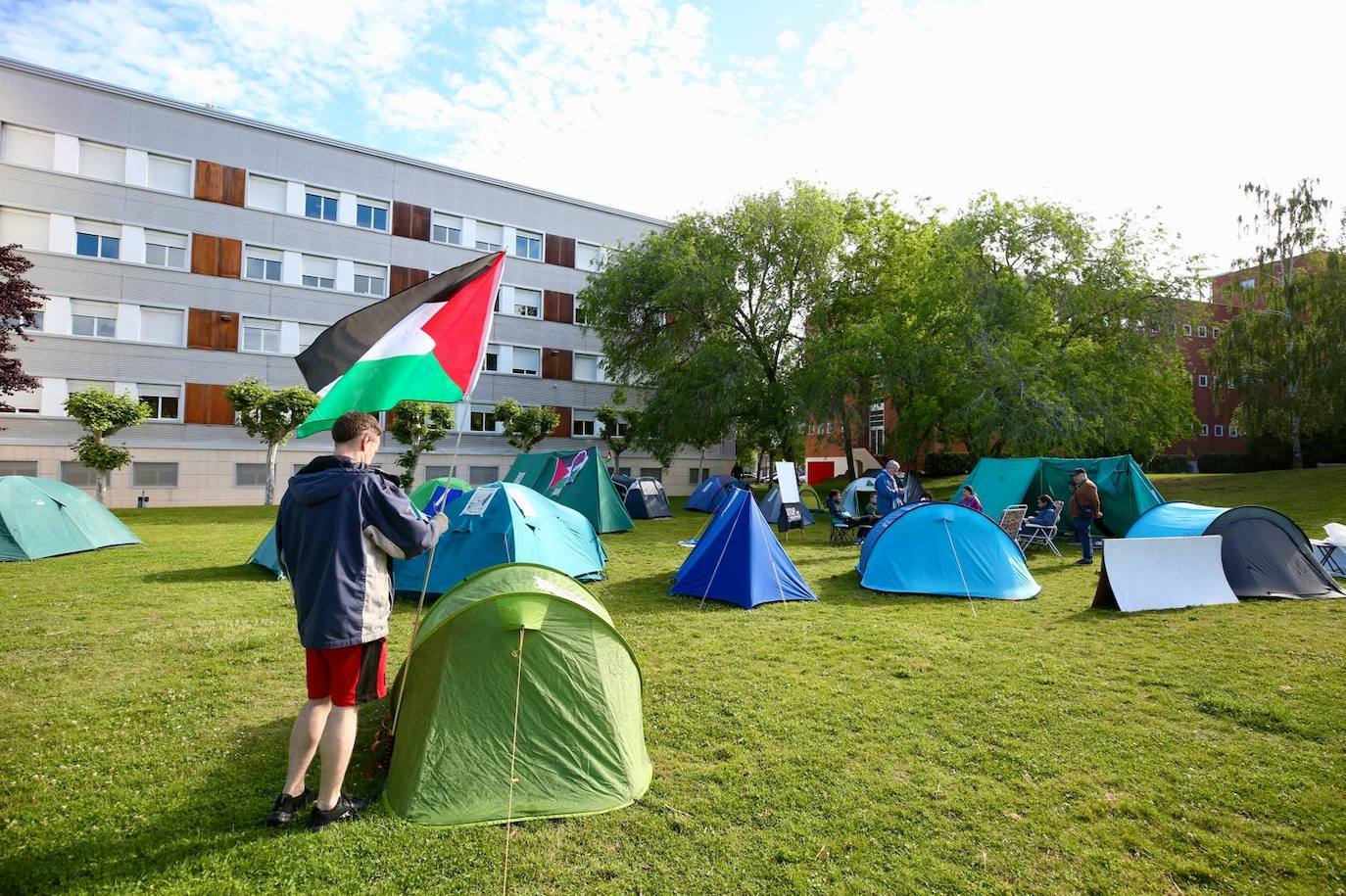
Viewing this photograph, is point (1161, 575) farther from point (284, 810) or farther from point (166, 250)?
point (166, 250)

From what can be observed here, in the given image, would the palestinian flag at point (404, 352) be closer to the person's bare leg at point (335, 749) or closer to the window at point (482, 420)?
the person's bare leg at point (335, 749)

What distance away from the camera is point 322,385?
4.52 m

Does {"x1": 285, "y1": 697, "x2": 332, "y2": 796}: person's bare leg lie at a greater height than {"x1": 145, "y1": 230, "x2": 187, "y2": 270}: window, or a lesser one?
lesser

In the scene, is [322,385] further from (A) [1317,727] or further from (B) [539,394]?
(B) [539,394]

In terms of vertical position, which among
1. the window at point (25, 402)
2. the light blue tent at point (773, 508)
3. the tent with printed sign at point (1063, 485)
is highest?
the window at point (25, 402)

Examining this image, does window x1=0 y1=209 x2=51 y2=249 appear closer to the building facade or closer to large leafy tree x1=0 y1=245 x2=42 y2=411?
the building facade

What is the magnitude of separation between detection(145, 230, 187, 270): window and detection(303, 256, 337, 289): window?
3782 millimetres

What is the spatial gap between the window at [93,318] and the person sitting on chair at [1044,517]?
27630mm

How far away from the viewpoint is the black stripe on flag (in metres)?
4.54

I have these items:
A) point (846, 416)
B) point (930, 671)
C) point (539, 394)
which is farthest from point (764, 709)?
point (539, 394)

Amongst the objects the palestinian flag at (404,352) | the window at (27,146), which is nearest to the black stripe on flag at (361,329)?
the palestinian flag at (404,352)

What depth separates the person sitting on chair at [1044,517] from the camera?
13633 mm

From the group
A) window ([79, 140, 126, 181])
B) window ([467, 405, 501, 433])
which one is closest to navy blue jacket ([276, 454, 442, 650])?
window ([467, 405, 501, 433])

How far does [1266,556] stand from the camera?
31.1 ft
